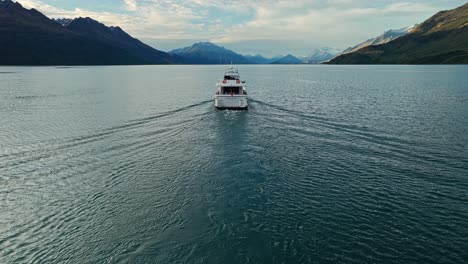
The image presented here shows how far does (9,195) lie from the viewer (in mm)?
23703

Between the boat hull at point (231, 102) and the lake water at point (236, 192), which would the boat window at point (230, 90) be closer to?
the boat hull at point (231, 102)

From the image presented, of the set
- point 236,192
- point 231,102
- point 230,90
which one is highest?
point 230,90

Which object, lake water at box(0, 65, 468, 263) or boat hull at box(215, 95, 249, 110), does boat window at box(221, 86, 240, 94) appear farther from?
lake water at box(0, 65, 468, 263)

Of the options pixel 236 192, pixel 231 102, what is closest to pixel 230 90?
pixel 231 102

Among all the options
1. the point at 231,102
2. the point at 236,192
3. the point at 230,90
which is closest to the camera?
the point at 236,192

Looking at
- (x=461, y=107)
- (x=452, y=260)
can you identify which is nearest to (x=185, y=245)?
(x=452, y=260)

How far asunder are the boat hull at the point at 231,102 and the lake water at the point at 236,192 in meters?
13.2

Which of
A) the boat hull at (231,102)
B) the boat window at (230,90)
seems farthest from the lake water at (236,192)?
the boat window at (230,90)

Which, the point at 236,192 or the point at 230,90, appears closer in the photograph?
the point at 236,192

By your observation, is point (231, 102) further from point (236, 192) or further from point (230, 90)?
point (236, 192)

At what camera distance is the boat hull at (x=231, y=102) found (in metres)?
58.6

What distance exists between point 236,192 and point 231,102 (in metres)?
36.4

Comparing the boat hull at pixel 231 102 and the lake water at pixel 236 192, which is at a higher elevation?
the boat hull at pixel 231 102

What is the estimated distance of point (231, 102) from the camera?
5881 centimetres
